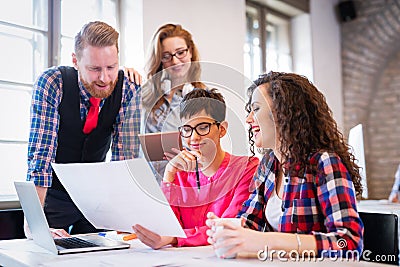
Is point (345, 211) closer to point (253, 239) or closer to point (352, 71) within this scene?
point (253, 239)

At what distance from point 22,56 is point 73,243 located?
1.68m

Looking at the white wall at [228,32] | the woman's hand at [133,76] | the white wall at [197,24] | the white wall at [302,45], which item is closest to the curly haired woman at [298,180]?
the woman's hand at [133,76]

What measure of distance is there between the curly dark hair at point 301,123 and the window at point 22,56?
1717 millimetres


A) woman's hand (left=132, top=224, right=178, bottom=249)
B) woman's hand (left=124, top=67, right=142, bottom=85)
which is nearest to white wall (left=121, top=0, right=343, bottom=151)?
woman's hand (left=124, top=67, right=142, bottom=85)

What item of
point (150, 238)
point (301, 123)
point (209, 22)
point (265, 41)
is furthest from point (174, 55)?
point (265, 41)

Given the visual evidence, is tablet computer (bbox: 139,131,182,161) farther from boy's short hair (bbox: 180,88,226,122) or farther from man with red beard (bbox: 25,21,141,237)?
man with red beard (bbox: 25,21,141,237)

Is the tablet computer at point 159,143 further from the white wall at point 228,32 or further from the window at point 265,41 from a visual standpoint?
the window at point 265,41

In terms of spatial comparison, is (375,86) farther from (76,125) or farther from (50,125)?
(50,125)

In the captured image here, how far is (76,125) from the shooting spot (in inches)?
67.9

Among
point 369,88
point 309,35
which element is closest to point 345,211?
point 309,35

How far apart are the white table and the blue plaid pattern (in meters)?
0.42

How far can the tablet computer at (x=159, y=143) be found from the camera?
119cm

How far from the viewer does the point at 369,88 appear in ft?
15.8

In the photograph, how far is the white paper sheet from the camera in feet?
3.14
